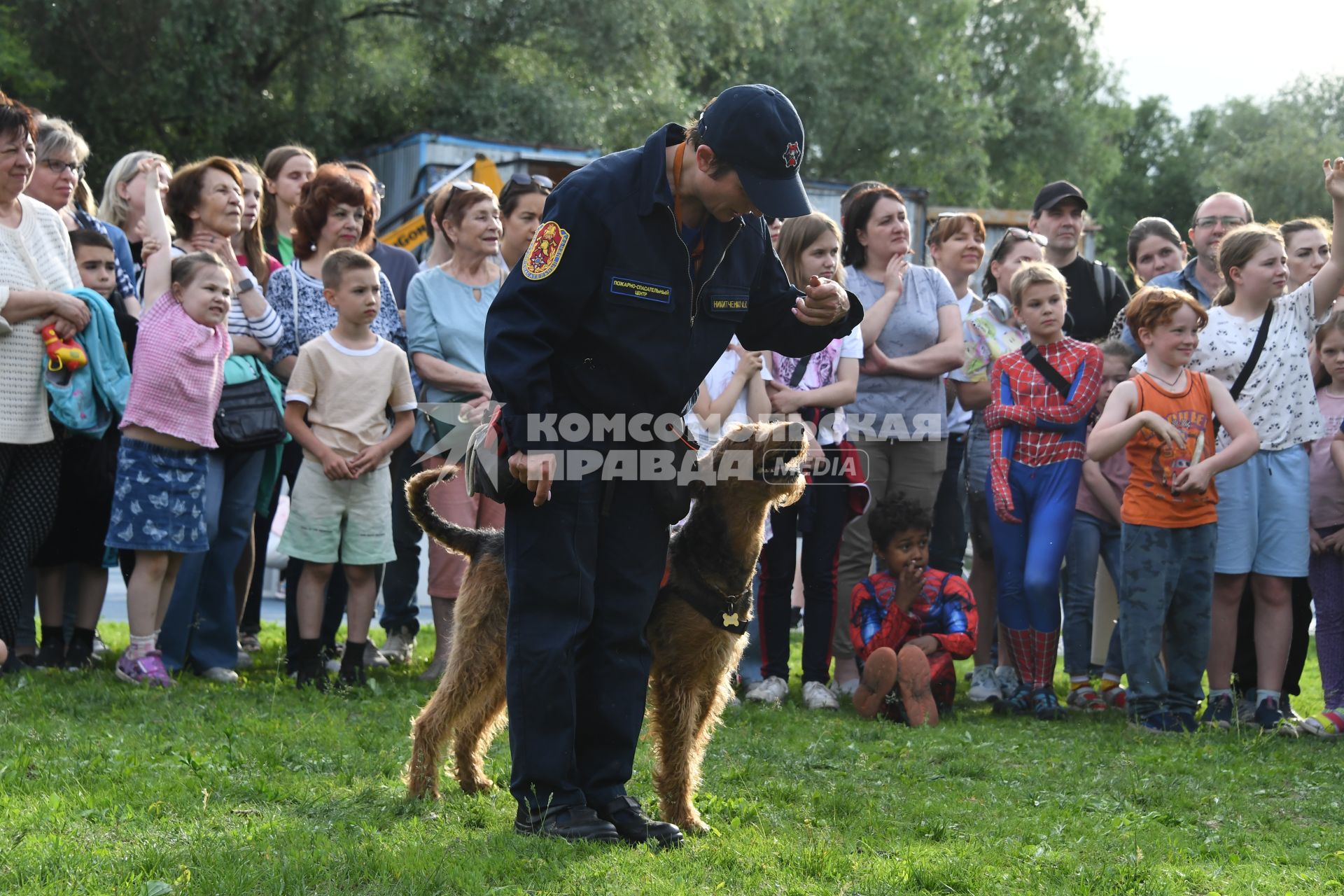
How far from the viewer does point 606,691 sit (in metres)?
4.18

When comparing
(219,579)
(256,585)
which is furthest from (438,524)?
(256,585)

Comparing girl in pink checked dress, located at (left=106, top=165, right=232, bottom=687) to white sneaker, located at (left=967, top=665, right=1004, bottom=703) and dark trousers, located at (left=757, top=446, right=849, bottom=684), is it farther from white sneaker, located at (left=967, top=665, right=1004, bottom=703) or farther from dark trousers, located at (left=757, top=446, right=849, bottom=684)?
white sneaker, located at (left=967, top=665, right=1004, bottom=703)

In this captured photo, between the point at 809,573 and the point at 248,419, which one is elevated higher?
the point at 248,419

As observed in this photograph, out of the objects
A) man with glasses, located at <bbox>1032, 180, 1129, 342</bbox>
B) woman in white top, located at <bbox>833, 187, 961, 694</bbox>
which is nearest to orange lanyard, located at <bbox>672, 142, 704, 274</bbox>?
woman in white top, located at <bbox>833, 187, 961, 694</bbox>

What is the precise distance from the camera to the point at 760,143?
3844mm

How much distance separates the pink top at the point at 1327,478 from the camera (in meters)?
6.86

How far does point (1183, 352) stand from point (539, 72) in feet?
80.4

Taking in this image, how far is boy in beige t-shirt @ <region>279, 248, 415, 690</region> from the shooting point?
6824mm

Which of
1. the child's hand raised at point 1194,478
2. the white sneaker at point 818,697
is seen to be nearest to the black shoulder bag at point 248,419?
the white sneaker at point 818,697

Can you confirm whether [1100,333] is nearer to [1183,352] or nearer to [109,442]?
[1183,352]

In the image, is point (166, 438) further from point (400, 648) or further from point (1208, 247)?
point (1208, 247)

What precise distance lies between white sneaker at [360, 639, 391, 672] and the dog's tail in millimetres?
2600

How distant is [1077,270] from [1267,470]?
86.0 inches

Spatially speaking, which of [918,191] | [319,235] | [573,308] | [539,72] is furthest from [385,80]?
[573,308]
